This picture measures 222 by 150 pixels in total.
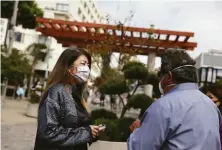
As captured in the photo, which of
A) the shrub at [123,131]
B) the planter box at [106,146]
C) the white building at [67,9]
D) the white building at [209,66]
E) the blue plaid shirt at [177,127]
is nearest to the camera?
the blue plaid shirt at [177,127]

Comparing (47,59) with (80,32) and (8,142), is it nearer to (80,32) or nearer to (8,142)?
(80,32)

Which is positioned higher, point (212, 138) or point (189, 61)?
point (189, 61)

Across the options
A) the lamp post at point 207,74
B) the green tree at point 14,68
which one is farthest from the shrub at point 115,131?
the green tree at point 14,68

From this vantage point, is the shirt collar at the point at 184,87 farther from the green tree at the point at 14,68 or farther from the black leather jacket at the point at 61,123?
the green tree at the point at 14,68

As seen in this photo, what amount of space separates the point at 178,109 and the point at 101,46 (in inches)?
329

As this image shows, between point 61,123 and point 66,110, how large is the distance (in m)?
0.09

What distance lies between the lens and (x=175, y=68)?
1861 mm

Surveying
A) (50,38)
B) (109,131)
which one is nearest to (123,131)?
(109,131)

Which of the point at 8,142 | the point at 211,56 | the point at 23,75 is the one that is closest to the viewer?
the point at 8,142

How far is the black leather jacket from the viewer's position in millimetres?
2281

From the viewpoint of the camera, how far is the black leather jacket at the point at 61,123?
2.28 metres

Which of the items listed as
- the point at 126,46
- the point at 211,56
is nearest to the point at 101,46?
the point at 126,46

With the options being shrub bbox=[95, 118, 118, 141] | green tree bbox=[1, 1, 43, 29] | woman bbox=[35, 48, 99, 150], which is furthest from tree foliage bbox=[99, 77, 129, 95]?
green tree bbox=[1, 1, 43, 29]

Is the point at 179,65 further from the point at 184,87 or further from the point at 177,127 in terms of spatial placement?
the point at 177,127
